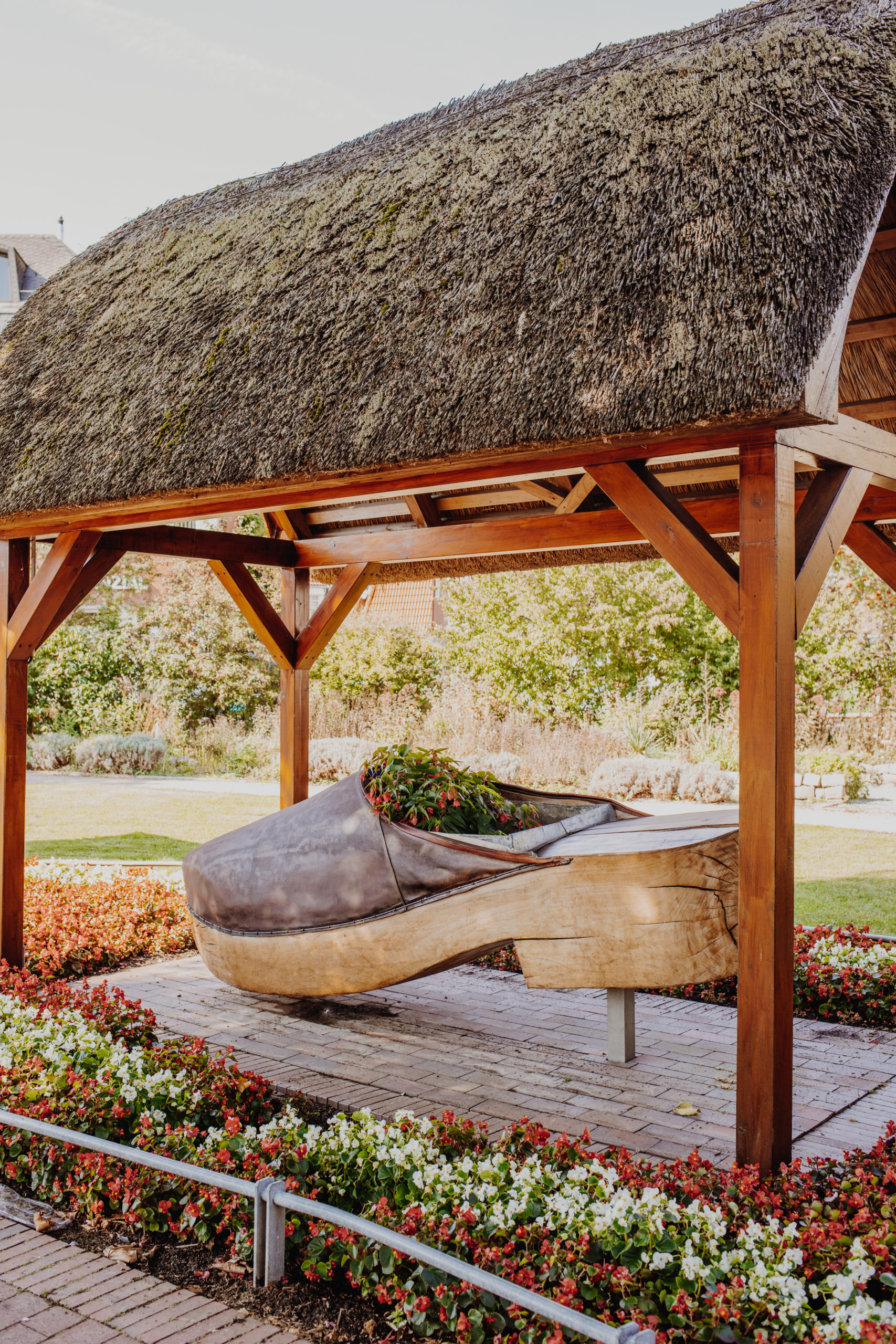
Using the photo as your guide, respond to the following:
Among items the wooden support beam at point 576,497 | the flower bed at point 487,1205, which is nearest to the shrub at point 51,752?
the wooden support beam at point 576,497

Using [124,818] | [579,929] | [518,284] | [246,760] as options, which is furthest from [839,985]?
[246,760]

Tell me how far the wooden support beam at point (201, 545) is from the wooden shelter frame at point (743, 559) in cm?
2

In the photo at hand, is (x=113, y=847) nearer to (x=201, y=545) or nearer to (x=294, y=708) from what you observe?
(x=294, y=708)

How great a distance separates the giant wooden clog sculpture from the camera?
3.75 metres

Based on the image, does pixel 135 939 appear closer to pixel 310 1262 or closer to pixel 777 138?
pixel 310 1262

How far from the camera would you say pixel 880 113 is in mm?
3225

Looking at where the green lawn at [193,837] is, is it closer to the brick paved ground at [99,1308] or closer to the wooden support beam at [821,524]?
the wooden support beam at [821,524]

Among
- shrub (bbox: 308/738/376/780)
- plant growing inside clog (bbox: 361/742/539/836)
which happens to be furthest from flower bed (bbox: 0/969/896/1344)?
shrub (bbox: 308/738/376/780)

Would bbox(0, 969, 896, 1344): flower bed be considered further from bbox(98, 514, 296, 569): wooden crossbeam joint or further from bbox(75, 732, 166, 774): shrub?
bbox(75, 732, 166, 774): shrub

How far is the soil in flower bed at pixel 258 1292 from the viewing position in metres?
2.59

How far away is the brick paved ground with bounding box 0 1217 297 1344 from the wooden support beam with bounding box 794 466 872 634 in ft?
8.10

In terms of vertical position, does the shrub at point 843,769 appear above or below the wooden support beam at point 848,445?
below

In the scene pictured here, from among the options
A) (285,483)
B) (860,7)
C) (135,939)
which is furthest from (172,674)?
(860,7)

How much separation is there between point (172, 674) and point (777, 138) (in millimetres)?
14806
